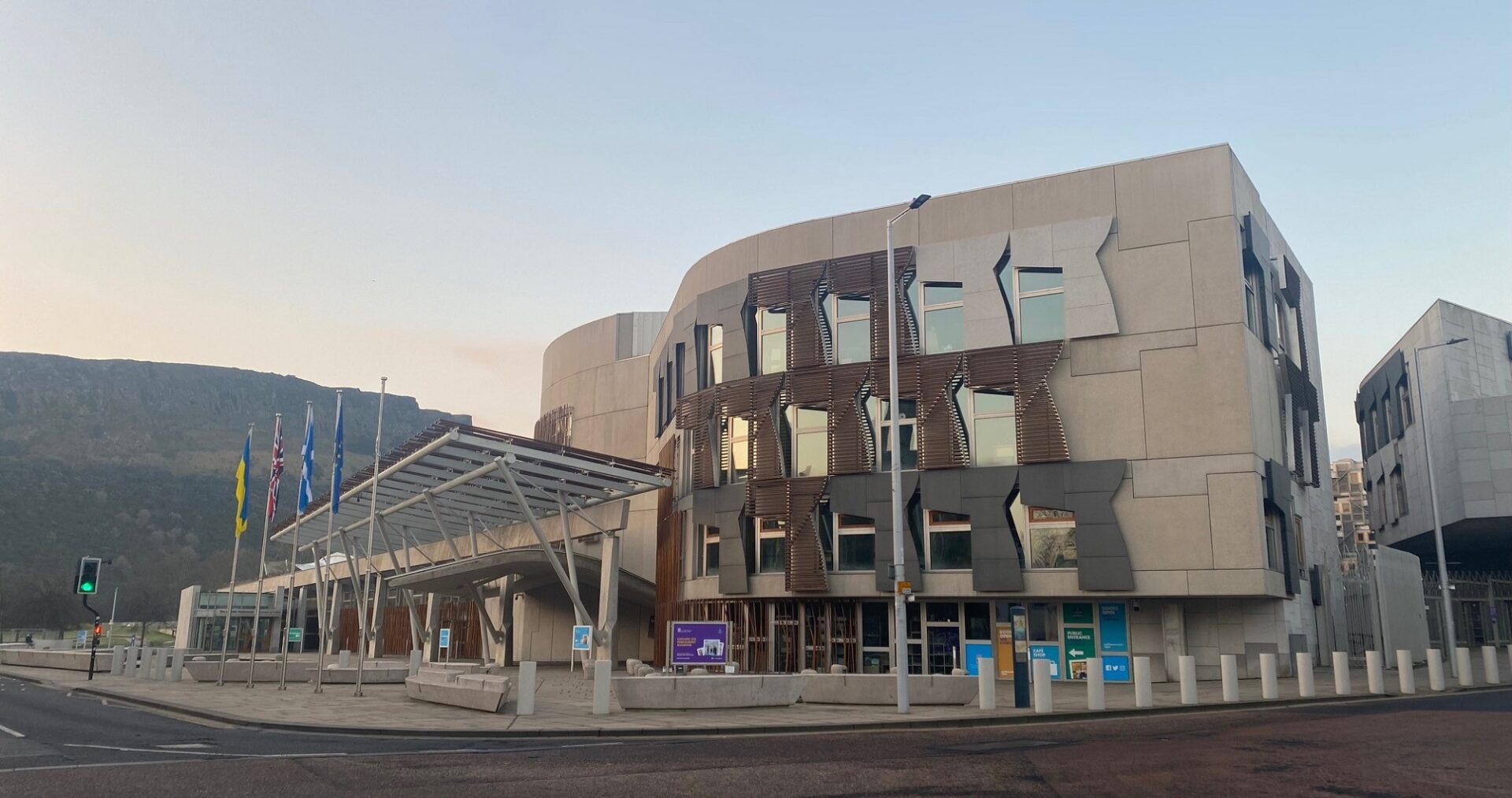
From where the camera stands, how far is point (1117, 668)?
31000mm

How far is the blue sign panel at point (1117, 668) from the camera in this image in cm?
3086

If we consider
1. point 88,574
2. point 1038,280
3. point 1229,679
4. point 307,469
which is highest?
point 1038,280

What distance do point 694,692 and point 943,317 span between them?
17.0m

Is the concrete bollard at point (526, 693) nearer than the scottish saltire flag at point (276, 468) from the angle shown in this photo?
Yes

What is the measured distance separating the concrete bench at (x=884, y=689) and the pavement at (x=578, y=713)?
0.82 ft

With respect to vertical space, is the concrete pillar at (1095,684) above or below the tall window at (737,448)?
below

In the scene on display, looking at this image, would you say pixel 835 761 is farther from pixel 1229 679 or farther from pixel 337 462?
pixel 337 462

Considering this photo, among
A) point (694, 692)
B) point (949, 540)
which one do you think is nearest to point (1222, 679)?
point (949, 540)

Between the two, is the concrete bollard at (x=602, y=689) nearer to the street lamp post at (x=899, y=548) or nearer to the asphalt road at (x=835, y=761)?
the asphalt road at (x=835, y=761)

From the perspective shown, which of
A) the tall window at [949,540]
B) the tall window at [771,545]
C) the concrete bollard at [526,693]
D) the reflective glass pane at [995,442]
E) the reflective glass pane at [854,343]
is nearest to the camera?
the concrete bollard at [526,693]

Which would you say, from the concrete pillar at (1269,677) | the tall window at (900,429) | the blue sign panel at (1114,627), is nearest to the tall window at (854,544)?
the tall window at (900,429)

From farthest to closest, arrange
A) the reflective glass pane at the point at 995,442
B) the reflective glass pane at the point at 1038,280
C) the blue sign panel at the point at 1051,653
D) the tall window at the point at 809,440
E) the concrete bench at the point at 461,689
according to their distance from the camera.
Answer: the tall window at the point at 809,440, the reflective glass pane at the point at 1038,280, the reflective glass pane at the point at 995,442, the blue sign panel at the point at 1051,653, the concrete bench at the point at 461,689

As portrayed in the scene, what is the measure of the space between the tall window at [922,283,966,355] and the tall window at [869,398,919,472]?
2009 mm

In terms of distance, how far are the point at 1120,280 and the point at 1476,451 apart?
3318 cm
